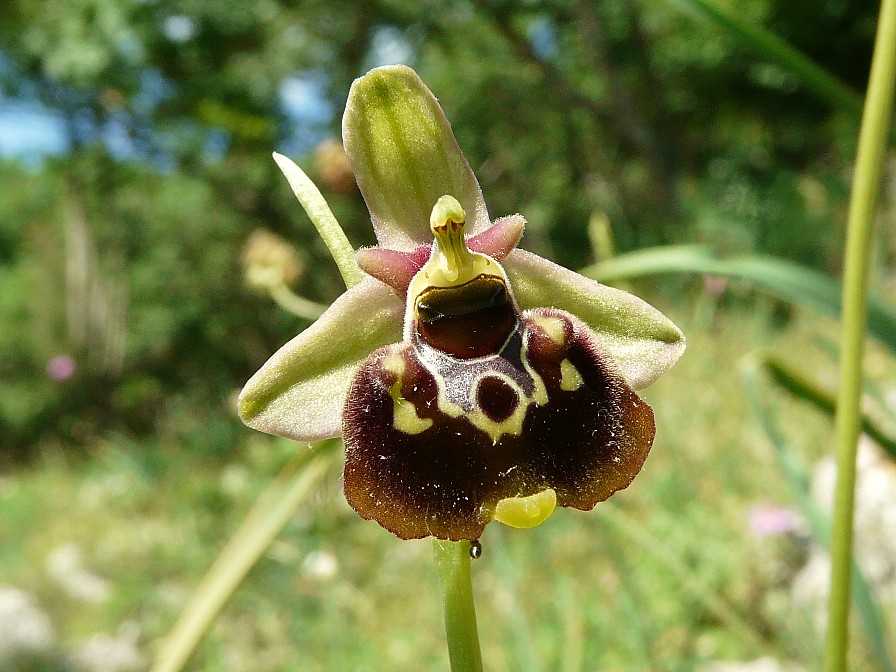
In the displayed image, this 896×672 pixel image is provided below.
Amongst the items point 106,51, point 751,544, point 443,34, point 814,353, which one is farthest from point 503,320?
point 443,34

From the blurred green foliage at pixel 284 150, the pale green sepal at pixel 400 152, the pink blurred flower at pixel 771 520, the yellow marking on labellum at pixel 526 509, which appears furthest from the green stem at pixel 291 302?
the blurred green foliage at pixel 284 150

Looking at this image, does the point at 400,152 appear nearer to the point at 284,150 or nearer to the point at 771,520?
the point at 771,520

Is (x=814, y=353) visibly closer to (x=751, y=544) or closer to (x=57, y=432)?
(x=751, y=544)

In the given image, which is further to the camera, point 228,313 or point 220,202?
point 228,313

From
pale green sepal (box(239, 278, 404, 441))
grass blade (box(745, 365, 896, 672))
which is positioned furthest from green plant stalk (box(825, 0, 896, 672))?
pale green sepal (box(239, 278, 404, 441))

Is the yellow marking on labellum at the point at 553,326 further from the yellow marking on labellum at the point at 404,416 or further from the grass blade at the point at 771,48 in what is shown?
the grass blade at the point at 771,48
